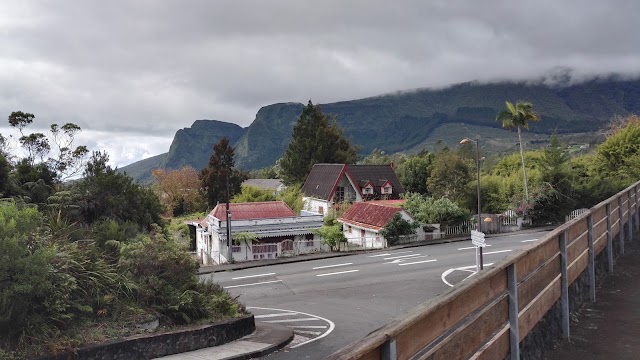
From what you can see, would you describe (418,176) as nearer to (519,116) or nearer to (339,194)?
(339,194)

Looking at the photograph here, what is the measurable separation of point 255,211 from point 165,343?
87.7ft

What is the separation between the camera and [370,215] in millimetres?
41438

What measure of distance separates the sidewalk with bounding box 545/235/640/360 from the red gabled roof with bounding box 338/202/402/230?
1185 inches

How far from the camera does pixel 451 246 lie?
34656mm

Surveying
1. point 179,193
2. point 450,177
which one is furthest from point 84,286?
point 179,193

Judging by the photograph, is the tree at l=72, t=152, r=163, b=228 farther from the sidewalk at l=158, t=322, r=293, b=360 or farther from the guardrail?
the guardrail

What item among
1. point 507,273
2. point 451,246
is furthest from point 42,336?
point 451,246

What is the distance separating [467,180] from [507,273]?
5130 cm

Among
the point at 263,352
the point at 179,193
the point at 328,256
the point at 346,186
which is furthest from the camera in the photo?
the point at 179,193

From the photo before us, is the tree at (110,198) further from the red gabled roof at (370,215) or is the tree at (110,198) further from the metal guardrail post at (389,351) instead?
the metal guardrail post at (389,351)

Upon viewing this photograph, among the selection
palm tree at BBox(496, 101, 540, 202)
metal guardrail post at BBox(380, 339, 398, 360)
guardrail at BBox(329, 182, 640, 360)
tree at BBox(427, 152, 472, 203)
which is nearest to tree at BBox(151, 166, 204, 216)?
tree at BBox(427, 152, 472, 203)

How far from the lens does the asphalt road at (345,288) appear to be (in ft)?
50.2

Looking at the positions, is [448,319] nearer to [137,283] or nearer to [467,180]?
[137,283]

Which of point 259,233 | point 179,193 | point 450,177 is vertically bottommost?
point 259,233
